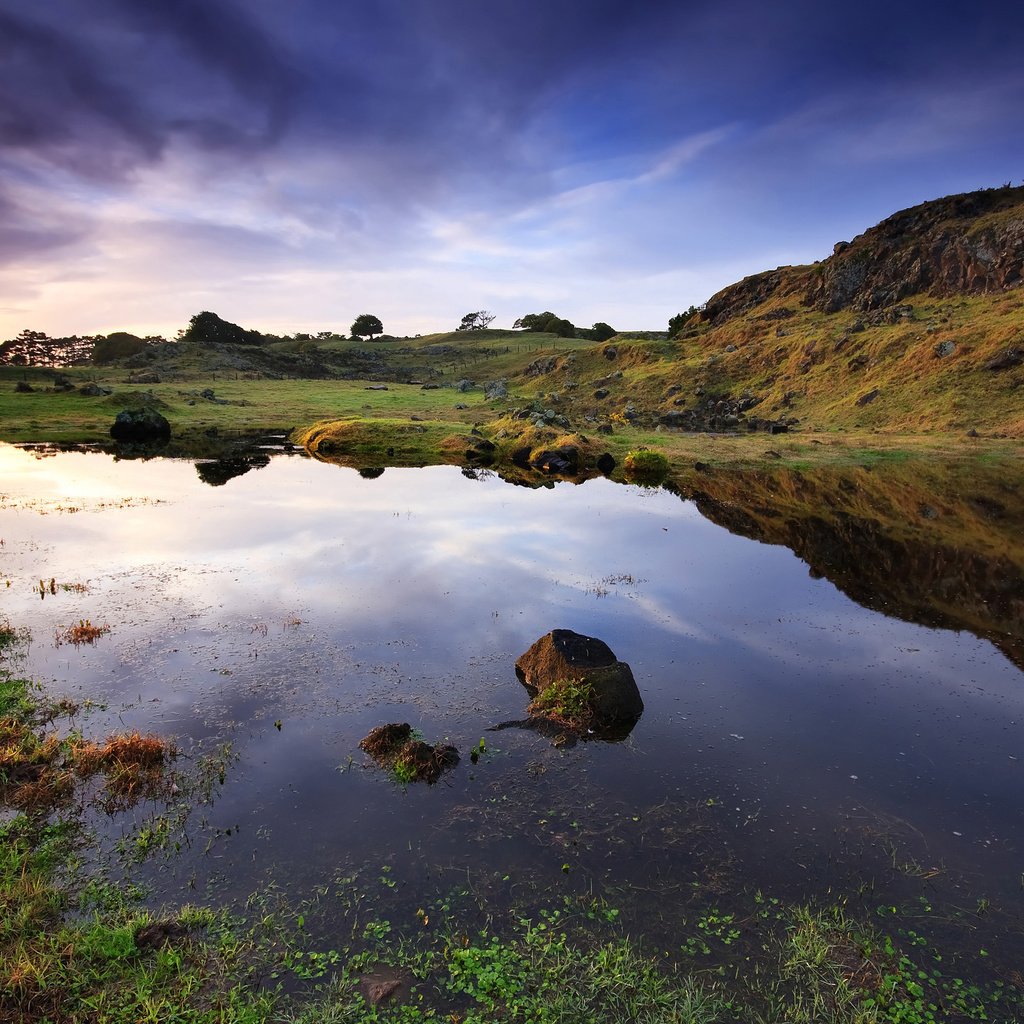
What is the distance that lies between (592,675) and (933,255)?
100 metres

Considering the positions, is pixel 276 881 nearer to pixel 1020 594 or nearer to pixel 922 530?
pixel 1020 594

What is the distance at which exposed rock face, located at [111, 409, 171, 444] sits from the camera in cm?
6506

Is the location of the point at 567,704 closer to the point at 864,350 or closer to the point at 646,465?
the point at 646,465

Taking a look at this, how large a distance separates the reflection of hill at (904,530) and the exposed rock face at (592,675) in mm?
11726

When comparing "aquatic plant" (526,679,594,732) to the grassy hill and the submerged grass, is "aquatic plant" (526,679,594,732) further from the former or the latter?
the grassy hill

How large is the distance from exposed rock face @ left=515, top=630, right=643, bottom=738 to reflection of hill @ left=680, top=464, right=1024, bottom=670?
1173cm

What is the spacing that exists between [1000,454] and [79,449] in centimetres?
7651

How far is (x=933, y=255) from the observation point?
3536 inches

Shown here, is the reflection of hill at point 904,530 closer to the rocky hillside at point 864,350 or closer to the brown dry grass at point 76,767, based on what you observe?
the brown dry grass at point 76,767

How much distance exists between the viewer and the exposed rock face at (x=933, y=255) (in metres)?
82.9

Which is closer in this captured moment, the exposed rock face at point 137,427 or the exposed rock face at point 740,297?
the exposed rock face at point 137,427

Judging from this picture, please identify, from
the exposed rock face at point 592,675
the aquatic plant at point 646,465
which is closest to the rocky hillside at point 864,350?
the aquatic plant at point 646,465

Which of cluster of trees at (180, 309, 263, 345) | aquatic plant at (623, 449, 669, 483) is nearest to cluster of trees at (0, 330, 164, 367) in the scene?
cluster of trees at (180, 309, 263, 345)

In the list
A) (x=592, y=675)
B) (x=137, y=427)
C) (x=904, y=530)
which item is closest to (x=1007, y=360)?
(x=904, y=530)
